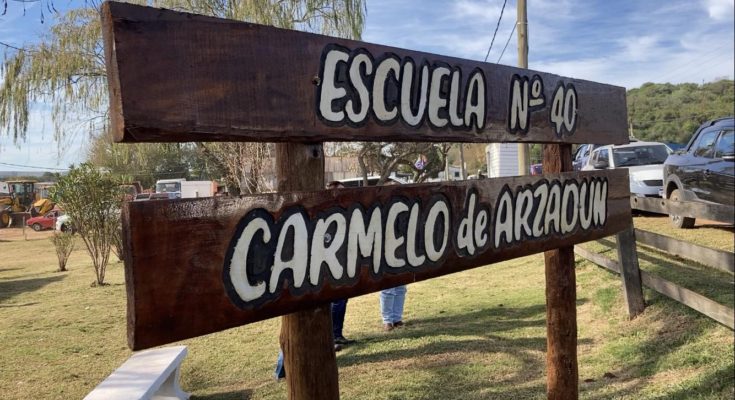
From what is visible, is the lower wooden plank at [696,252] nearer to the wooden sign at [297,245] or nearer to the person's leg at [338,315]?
the wooden sign at [297,245]

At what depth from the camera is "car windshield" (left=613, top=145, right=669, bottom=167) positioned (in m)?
12.3

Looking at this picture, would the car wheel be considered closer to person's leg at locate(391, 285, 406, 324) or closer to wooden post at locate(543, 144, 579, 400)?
person's leg at locate(391, 285, 406, 324)

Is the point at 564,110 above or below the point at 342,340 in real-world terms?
above

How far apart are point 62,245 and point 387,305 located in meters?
5.52

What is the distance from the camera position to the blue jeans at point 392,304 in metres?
6.15

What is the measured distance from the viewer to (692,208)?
415 cm

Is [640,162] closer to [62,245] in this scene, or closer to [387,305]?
[387,305]

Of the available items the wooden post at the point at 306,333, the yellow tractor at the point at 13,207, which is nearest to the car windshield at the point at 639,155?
the yellow tractor at the point at 13,207

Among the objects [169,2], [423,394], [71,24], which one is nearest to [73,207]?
[71,24]

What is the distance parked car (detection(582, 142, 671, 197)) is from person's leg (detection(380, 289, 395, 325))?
7.24 meters

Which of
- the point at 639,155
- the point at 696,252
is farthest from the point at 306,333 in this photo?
the point at 639,155

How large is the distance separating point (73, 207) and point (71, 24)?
3.02 m

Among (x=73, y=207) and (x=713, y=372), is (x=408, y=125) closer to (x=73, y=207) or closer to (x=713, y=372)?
(x=713, y=372)

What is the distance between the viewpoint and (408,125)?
2.31m
